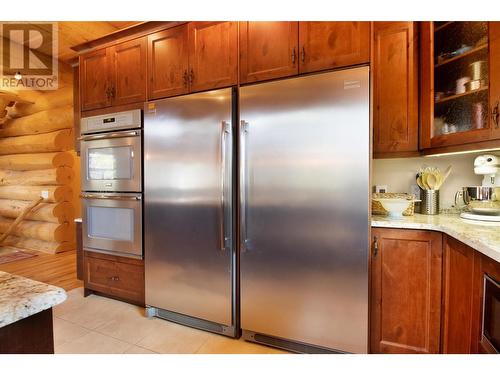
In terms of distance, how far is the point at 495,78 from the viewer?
1.39 m

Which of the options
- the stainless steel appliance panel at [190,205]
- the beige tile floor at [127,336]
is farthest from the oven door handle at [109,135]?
the beige tile floor at [127,336]

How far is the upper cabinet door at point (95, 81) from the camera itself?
2.25 m

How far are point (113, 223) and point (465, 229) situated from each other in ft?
8.20

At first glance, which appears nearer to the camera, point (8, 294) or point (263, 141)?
point (8, 294)

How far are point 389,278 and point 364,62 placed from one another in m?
1.28

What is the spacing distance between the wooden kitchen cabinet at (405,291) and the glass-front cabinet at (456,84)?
70 centimetres

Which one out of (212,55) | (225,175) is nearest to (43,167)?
(212,55)

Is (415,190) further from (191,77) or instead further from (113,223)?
(113,223)

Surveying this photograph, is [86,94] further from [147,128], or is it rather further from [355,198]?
[355,198]

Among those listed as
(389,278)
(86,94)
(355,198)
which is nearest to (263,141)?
(355,198)

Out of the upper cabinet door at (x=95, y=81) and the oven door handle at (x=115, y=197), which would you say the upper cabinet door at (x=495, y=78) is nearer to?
the oven door handle at (x=115, y=197)
